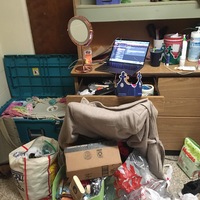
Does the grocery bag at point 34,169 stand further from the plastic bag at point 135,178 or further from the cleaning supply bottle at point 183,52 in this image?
the cleaning supply bottle at point 183,52

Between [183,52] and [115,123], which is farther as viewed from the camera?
[183,52]

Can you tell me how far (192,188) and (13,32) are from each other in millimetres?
1792

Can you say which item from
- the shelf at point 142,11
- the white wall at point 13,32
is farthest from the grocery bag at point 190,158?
the white wall at point 13,32

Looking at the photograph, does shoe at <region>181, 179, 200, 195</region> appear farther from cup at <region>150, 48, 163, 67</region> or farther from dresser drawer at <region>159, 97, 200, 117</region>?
cup at <region>150, 48, 163, 67</region>

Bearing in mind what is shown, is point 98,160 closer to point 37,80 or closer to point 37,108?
point 37,108

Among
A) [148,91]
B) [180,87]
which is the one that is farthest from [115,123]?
[180,87]

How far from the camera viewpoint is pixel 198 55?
A: 5.02ft

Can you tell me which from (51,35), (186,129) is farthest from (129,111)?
Answer: (51,35)

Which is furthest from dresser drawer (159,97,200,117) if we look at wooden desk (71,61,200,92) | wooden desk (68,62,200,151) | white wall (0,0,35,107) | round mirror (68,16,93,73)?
white wall (0,0,35,107)

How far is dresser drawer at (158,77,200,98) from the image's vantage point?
143 cm

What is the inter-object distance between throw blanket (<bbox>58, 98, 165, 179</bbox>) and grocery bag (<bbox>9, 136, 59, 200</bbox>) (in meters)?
0.19

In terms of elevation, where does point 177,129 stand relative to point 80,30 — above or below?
below

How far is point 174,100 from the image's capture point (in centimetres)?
151

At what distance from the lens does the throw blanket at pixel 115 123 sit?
3.51ft
